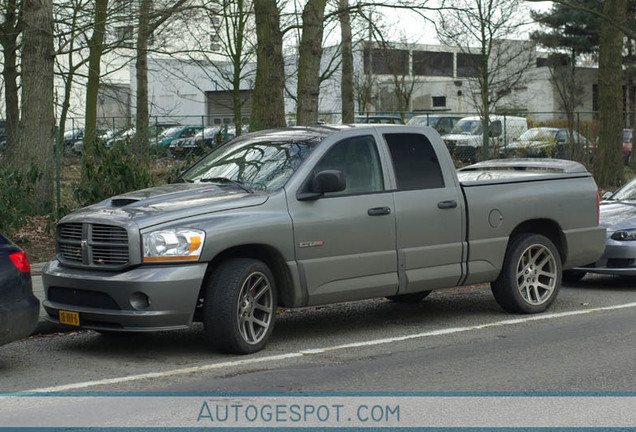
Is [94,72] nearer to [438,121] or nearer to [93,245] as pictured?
[93,245]

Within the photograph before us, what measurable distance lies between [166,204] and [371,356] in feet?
6.76

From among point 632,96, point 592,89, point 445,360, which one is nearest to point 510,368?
point 445,360

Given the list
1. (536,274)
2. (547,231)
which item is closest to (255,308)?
(536,274)

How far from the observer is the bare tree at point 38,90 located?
15758mm

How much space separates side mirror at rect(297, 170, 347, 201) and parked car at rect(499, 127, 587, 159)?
16661 mm

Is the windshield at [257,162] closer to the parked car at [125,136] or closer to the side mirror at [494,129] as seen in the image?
the parked car at [125,136]

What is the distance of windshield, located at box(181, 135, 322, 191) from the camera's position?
8.52m

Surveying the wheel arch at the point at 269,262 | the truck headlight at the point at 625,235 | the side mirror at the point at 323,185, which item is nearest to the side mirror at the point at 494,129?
the truck headlight at the point at 625,235

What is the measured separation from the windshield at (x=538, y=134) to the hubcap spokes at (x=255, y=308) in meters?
17.8

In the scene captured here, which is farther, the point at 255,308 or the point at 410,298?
the point at 410,298

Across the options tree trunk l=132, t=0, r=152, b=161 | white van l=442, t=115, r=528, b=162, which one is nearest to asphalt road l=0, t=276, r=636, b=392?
tree trunk l=132, t=0, r=152, b=161

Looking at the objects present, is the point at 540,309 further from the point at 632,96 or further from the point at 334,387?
the point at 632,96

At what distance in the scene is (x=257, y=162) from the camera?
8773 millimetres

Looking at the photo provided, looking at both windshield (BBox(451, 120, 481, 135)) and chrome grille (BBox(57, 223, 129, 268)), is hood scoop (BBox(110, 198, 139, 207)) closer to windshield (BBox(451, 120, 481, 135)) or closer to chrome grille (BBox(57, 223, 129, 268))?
chrome grille (BBox(57, 223, 129, 268))
